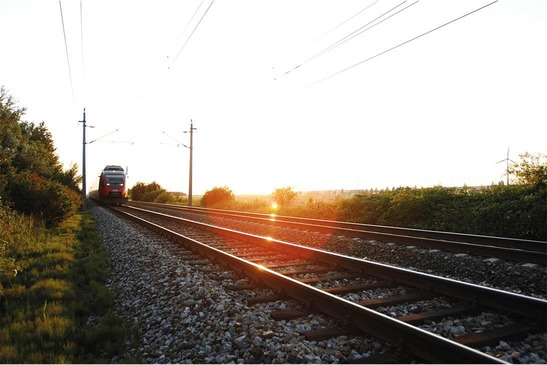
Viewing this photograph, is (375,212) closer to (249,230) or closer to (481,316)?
(249,230)

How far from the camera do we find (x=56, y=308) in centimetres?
537

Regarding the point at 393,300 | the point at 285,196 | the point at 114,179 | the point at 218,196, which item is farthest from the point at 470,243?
the point at 114,179

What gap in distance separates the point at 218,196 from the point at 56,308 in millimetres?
34518

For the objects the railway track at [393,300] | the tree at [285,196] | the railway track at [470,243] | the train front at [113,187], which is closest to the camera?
the railway track at [393,300]

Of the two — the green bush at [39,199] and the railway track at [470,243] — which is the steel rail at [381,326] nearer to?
the railway track at [470,243]

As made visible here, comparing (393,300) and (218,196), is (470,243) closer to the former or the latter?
(393,300)

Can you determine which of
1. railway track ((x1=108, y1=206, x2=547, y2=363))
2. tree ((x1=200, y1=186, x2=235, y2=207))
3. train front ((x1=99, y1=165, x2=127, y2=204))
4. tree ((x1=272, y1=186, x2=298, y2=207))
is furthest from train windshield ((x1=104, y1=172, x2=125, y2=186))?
railway track ((x1=108, y1=206, x2=547, y2=363))

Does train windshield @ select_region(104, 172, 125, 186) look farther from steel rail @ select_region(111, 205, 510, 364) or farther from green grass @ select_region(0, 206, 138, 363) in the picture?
steel rail @ select_region(111, 205, 510, 364)

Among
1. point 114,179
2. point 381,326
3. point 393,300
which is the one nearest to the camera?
point 381,326

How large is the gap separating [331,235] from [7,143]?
20.8 meters

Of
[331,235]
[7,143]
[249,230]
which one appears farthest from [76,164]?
[331,235]

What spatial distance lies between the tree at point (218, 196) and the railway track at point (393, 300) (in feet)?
103

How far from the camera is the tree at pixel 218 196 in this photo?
39.3 m

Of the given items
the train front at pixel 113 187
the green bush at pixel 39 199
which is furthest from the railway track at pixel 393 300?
the train front at pixel 113 187
